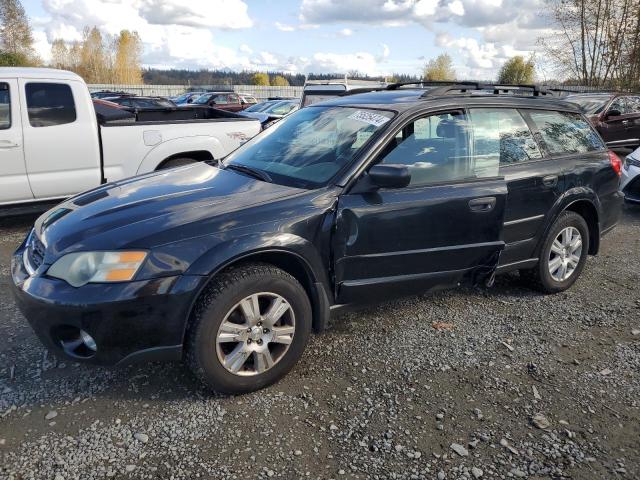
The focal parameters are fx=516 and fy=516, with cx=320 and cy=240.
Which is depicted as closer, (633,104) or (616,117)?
(616,117)

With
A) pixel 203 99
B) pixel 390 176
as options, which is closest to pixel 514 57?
pixel 203 99

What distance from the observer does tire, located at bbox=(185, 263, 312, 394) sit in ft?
9.04

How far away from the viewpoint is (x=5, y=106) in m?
5.62

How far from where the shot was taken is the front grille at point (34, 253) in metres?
2.90

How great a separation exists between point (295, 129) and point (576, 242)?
2.68 m

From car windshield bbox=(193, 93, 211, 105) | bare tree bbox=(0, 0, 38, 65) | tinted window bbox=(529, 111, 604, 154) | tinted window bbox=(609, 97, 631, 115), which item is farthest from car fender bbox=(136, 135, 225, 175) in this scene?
bare tree bbox=(0, 0, 38, 65)

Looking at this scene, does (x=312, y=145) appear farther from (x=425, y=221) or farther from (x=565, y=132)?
(x=565, y=132)

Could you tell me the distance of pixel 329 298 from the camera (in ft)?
10.6

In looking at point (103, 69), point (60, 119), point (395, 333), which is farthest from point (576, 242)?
point (103, 69)

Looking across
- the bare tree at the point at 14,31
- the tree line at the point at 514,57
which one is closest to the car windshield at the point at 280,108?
the tree line at the point at 514,57

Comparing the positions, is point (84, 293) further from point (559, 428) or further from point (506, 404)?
point (559, 428)

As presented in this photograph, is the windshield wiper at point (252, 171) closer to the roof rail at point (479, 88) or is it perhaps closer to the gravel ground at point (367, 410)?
the gravel ground at point (367, 410)

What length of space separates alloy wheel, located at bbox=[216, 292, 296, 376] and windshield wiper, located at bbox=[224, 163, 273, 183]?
2.85 ft

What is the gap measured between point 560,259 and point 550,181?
2.54 ft
